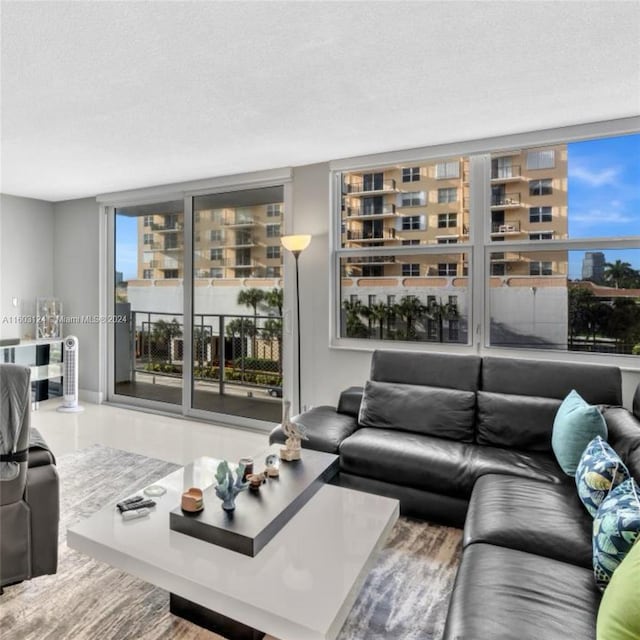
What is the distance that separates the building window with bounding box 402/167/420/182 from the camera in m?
3.77

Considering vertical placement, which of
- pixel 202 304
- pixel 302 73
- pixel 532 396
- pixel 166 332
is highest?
pixel 302 73

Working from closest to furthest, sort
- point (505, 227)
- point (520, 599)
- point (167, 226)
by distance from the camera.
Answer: point (520, 599) < point (505, 227) < point (167, 226)

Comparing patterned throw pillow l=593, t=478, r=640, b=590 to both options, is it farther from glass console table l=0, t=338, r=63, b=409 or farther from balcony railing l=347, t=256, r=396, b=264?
glass console table l=0, t=338, r=63, b=409

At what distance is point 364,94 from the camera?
2.62 meters

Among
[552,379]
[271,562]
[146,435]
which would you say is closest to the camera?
[271,562]

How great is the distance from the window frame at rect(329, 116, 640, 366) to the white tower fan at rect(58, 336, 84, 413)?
10.6 feet

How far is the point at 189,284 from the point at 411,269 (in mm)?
2435

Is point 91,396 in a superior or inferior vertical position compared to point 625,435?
inferior

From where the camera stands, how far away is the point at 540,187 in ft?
11.1

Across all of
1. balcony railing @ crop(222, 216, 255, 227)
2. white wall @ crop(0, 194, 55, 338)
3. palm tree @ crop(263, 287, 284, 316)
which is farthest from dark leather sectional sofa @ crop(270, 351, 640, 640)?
white wall @ crop(0, 194, 55, 338)

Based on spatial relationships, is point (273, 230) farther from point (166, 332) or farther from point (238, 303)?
point (166, 332)

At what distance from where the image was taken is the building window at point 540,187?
3351 mm

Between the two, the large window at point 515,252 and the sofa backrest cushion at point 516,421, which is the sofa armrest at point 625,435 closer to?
the sofa backrest cushion at point 516,421

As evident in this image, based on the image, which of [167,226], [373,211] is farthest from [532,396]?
[167,226]
